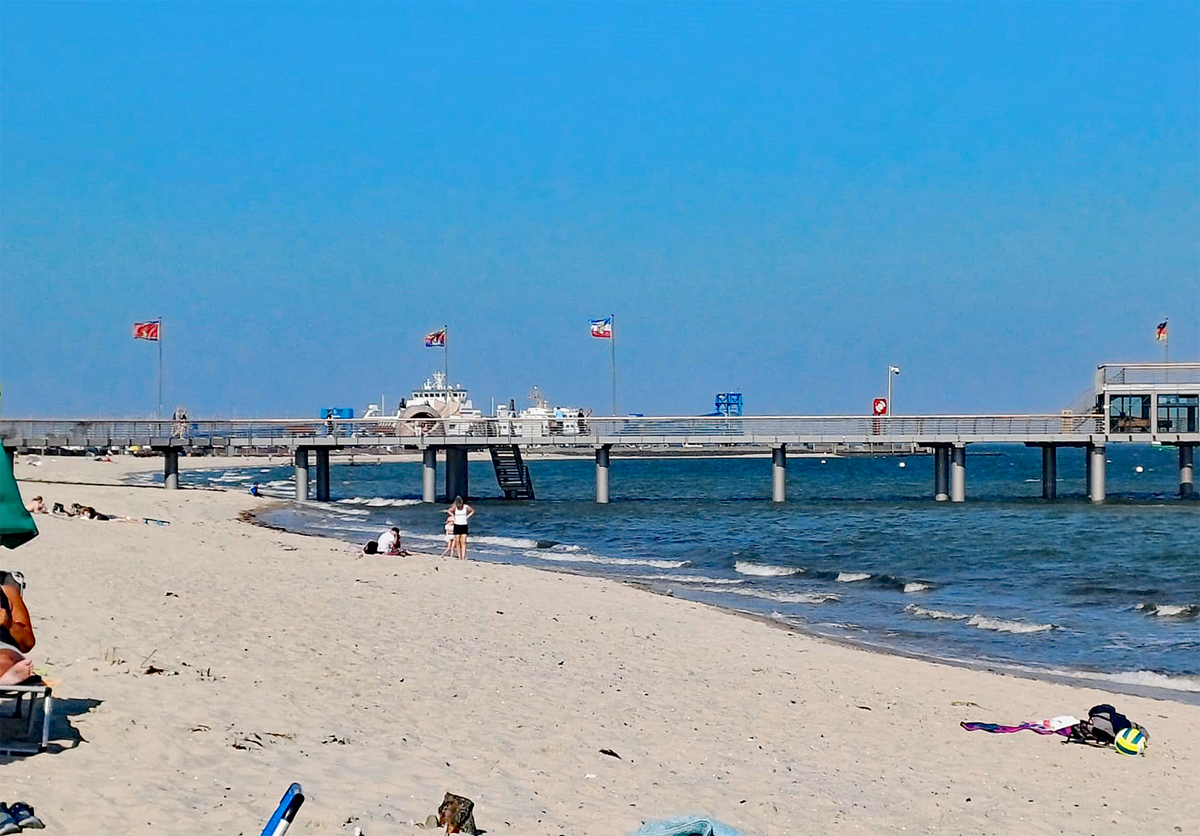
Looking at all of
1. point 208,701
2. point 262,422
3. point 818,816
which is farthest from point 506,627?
point 262,422

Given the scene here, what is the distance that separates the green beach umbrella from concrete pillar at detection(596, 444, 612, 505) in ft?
131

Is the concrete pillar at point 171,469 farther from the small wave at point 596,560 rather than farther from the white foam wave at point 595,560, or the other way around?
the small wave at point 596,560

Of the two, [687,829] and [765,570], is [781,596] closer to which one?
[765,570]

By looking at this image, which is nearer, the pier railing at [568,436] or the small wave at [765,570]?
the small wave at [765,570]

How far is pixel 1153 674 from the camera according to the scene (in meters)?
13.5

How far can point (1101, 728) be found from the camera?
31.1ft

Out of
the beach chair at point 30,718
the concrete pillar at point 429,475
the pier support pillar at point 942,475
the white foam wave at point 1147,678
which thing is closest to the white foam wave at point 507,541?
the concrete pillar at point 429,475

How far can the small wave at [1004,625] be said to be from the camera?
17000 mm

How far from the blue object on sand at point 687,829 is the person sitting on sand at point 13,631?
3403mm

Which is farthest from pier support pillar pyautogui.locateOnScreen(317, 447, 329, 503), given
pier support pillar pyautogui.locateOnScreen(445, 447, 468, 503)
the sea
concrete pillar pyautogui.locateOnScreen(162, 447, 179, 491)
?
concrete pillar pyautogui.locateOnScreen(162, 447, 179, 491)

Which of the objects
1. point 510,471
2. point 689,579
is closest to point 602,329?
point 510,471

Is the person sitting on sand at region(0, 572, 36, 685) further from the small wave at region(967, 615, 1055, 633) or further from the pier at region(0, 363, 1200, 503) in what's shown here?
the pier at region(0, 363, 1200, 503)

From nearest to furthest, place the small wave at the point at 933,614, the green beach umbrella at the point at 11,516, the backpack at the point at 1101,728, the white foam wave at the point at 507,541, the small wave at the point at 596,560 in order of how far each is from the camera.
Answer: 1. the green beach umbrella at the point at 11,516
2. the backpack at the point at 1101,728
3. the small wave at the point at 933,614
4. the small wave at the point at 596,560
5. the white foam wave at the point at 507,541

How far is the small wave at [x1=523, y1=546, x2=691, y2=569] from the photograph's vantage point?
2594 cm
